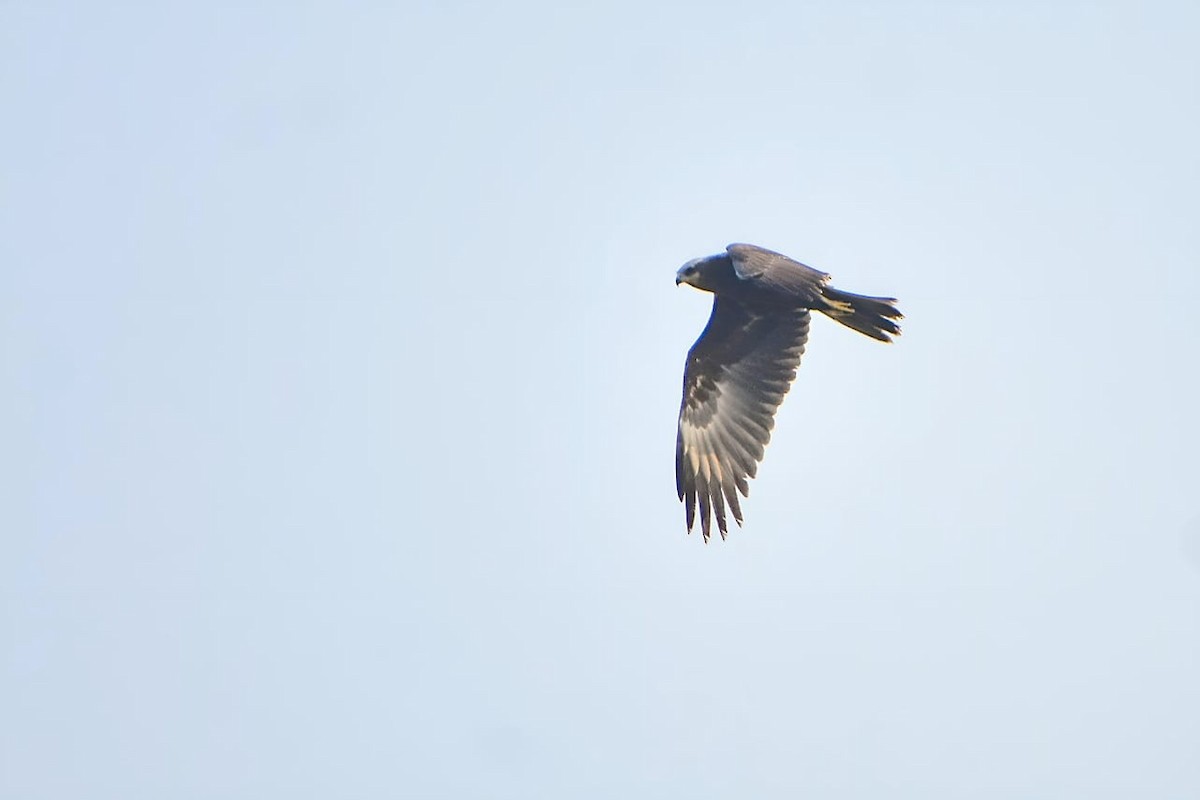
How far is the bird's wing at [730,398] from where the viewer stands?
12.4 m

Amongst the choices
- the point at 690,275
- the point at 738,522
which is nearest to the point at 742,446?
the point at 738,522

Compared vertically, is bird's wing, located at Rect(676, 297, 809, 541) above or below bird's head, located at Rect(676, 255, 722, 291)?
below

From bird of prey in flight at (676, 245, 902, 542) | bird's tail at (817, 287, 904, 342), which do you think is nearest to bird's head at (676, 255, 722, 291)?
bird of prey in flight at (676, 245, 902, 542)

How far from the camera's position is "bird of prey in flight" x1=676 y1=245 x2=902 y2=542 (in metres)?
12.0

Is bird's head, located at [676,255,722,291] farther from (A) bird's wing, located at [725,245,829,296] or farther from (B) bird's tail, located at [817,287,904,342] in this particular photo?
(B) bird's tail, located at [817,287,904,342]

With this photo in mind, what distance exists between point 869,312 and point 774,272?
2.74 ft

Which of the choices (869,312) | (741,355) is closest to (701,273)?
(741,355)

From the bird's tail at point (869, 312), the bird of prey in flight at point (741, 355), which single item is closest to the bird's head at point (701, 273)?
the bird of prey in flight at point (741, 355)

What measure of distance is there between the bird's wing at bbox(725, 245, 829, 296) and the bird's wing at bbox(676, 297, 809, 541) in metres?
0.37

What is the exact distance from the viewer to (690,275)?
12578 millimetres

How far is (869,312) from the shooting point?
12.0m

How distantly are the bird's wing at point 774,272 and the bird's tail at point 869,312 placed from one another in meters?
Result: 0.15

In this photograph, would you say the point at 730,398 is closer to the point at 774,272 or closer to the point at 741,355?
the point at 741,355

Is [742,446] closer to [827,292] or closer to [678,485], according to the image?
[678,485]
